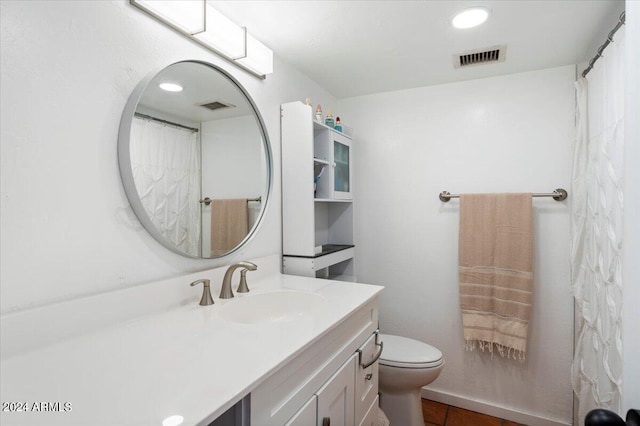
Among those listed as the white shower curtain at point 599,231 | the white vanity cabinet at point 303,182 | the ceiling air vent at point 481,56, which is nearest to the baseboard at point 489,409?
the white shower curtain at point 599,231

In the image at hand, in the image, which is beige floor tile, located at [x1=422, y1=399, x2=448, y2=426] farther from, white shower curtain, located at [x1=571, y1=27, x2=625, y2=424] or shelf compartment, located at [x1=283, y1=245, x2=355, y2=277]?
shelf compartment, located at [x1=283, y1=245, x2=355, y2=277]

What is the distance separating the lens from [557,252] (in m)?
1.88

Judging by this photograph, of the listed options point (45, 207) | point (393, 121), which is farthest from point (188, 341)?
point (393, 121)

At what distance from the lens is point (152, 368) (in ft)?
2.31

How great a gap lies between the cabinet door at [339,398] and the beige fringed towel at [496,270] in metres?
1.17

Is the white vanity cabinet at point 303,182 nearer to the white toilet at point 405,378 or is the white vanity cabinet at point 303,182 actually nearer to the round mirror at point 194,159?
the round mirror at point 194,159

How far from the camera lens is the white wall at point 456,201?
1881 millimetres

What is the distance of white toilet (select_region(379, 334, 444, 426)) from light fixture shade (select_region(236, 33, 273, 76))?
5.28 ft

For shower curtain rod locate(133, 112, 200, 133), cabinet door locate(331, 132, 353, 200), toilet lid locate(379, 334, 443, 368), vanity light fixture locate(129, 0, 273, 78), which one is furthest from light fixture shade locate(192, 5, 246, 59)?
toilet lid locate(379, 334, 443, 368)

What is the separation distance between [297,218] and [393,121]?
42.9 inches

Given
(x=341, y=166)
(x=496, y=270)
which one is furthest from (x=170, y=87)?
(x=496, y=270)

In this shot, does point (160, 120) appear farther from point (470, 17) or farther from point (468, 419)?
point (468, 419)

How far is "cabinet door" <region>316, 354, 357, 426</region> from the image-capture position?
95cm

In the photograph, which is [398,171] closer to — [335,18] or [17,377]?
[335,18]
